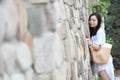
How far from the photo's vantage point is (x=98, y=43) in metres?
5.64

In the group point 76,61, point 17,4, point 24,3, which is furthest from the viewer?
point 76,61

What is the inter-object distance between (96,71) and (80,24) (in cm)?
109

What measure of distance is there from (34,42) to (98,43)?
10.1ft

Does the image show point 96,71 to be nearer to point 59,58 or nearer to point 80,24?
point 80,24

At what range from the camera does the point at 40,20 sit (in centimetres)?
268

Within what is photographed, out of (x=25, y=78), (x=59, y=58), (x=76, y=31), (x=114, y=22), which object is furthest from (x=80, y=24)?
(x=114, y=22)

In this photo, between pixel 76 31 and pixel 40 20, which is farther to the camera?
pixel 76 31

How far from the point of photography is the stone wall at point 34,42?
7.26 ft

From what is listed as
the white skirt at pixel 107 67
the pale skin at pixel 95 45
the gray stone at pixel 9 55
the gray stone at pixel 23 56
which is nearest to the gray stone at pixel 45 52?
the gray stone at pixel 23 56

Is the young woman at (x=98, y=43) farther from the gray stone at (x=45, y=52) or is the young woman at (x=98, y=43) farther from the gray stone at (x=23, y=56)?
the gray stone at (x=23, y=56)

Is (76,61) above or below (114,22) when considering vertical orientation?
above

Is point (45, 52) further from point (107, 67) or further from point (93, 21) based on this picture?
point (93, 21)

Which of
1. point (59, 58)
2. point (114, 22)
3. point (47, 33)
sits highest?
point (47, 33)

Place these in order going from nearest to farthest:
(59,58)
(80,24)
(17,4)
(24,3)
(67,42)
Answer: (17,4) → (24,3) → (59,58) → (67,42) → (80,24)
